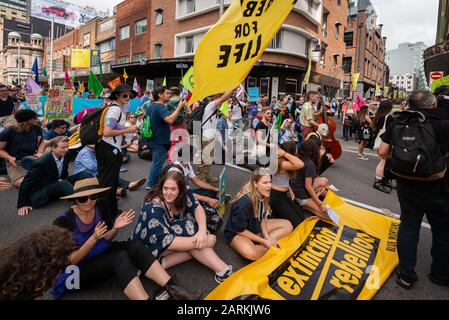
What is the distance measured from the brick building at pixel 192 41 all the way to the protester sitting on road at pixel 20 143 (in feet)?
48.1

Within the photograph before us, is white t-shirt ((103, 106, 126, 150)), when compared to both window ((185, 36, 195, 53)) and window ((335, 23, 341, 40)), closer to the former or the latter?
window ((185, 36, 195, 53))

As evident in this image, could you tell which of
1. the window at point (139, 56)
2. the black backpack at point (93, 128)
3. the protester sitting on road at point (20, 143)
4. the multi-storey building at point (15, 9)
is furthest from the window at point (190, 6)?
the multi-storey building at point (15, 9)

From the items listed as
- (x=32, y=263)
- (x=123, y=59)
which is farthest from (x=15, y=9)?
(x=32, y=263)

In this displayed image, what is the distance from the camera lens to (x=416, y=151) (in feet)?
8.09

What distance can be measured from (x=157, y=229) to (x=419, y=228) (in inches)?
95.0

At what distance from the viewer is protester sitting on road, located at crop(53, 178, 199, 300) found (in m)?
2.34

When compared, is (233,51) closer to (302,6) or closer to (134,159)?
(134,159)

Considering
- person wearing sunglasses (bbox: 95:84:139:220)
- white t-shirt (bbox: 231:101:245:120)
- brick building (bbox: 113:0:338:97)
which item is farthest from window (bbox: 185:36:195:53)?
person wearing sunglasses (bbox: 95:84:139:220)

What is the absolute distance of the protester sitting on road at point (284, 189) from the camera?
3768 mm

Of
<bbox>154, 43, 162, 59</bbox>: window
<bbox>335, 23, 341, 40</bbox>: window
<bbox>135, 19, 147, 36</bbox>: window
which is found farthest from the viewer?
<bbox>335, 23, 341, 40</bbox>: window

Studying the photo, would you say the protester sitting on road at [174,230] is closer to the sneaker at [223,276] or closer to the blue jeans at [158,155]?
the sneaker at [223,276]

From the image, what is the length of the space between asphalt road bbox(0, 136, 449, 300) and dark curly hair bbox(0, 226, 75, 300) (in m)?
1.07

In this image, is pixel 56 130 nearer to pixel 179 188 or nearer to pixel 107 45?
pixel 179 188

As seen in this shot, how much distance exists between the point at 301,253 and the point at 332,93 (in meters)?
31.3
